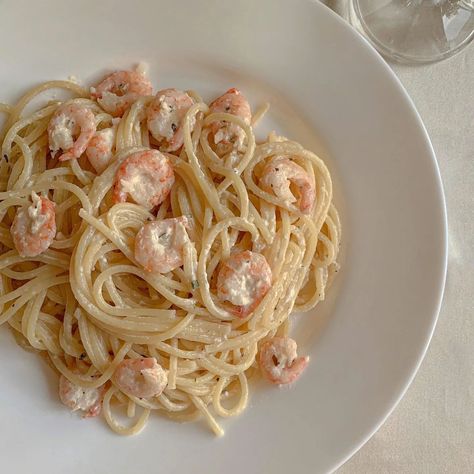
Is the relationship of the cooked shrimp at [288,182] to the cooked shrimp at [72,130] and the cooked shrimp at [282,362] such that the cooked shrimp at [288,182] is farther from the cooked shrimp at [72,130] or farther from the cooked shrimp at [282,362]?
the cooked shrimp at [72,130]

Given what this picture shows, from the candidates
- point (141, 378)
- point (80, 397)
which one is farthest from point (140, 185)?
point (80, 397)

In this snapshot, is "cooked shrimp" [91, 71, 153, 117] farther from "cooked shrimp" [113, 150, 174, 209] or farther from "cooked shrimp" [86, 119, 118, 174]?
"cooked shrimp" [113, 150, 174, 209]

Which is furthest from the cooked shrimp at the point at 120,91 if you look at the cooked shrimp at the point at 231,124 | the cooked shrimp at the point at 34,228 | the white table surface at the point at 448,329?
the white table surface at the point at 448,329

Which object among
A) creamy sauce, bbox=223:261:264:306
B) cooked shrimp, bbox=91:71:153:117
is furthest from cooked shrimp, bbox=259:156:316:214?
cooked shrimp, bbox=91:71:153:117

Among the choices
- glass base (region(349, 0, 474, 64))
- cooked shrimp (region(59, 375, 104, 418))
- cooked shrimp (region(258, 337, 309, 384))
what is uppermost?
glass base (region(349, 0, 474, 64))

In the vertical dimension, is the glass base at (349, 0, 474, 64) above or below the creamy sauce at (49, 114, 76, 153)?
above

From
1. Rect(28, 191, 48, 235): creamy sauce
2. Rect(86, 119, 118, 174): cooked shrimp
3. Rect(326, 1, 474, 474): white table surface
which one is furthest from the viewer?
Rect(326, 1, 474, 474): white table surface
